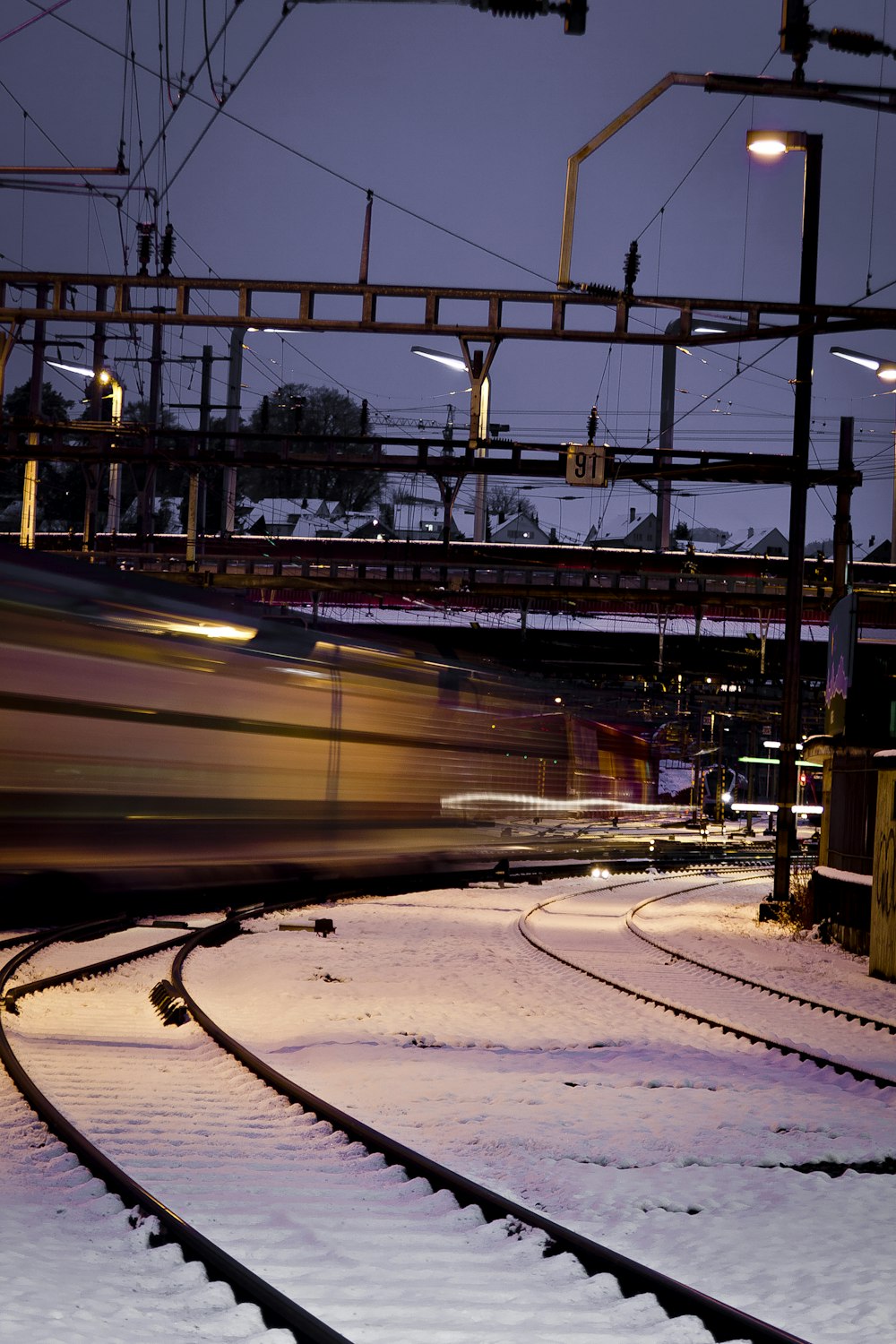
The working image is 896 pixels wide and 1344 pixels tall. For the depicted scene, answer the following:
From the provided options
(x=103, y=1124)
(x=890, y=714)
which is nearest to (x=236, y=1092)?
(x=103, y=1124)

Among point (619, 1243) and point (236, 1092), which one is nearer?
point (619, 1243)

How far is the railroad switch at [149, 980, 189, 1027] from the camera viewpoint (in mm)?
10500

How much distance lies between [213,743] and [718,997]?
229 inches

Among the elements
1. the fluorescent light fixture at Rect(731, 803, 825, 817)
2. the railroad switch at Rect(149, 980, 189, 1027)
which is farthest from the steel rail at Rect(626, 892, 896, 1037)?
the railroad switch at Rect(149, 980, 189, 1027)

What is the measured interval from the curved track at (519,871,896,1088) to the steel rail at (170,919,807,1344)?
3.91 meters

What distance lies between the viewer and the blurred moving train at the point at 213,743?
Result: 12.7 meters

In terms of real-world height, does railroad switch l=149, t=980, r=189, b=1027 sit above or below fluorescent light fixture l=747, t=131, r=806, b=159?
below

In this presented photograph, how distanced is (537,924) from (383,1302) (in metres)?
15.1

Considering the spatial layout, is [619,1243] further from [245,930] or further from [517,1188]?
[245,930]

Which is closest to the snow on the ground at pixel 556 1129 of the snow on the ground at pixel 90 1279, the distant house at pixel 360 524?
the snow on the ground at pixel 90 1279

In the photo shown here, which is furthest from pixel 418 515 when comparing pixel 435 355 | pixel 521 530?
pixel 435 355

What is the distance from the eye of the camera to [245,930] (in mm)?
16875

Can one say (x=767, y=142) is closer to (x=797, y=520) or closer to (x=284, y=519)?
(x=797, y=520)

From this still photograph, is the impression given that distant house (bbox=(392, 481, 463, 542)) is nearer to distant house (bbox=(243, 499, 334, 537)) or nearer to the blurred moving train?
distant house (bbox=(243, 499, 334, 537))
